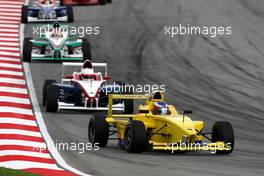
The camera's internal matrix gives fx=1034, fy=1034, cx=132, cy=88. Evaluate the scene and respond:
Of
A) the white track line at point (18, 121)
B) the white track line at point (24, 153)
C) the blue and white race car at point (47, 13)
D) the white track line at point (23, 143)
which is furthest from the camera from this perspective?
the blue and white race car at point (47, 13)

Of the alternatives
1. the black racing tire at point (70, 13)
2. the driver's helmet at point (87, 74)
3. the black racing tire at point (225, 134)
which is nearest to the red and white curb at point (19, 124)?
the driver's helmet at point (87, 74)

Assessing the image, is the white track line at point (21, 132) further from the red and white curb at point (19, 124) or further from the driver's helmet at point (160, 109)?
the driver's helmet at point (160, 109)

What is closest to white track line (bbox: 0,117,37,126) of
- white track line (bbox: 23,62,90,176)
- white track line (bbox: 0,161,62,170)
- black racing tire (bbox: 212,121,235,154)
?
white track line (bbox: 23,62,90,176)

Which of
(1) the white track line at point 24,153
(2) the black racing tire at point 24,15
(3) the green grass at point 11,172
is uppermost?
(2) the black racing tire at point 24,15

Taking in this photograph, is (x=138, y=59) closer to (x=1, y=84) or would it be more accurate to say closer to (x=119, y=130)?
(x=1, y=84)

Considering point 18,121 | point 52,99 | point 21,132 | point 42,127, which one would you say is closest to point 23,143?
point 21,132

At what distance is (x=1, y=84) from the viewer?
31.0 meters

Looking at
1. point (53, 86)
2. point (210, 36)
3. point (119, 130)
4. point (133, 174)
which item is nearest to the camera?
point (133, 174)

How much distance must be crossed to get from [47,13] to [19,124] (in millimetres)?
17711

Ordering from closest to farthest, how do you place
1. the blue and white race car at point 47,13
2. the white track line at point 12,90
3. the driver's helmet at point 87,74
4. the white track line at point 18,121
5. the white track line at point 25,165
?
1. the white track line at point 25,165
2. the white track line at point 18,121
3. the driver's helmet at point 87,74
4. the white track line at point 12,90
5. the blue and white race car at point 47,13

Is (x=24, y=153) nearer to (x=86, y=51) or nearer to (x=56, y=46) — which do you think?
(x=86, y=51)

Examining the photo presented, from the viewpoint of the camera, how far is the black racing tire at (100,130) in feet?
71.2

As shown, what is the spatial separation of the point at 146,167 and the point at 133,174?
0.85 metres

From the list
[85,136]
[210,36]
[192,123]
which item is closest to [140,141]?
[192,123]
